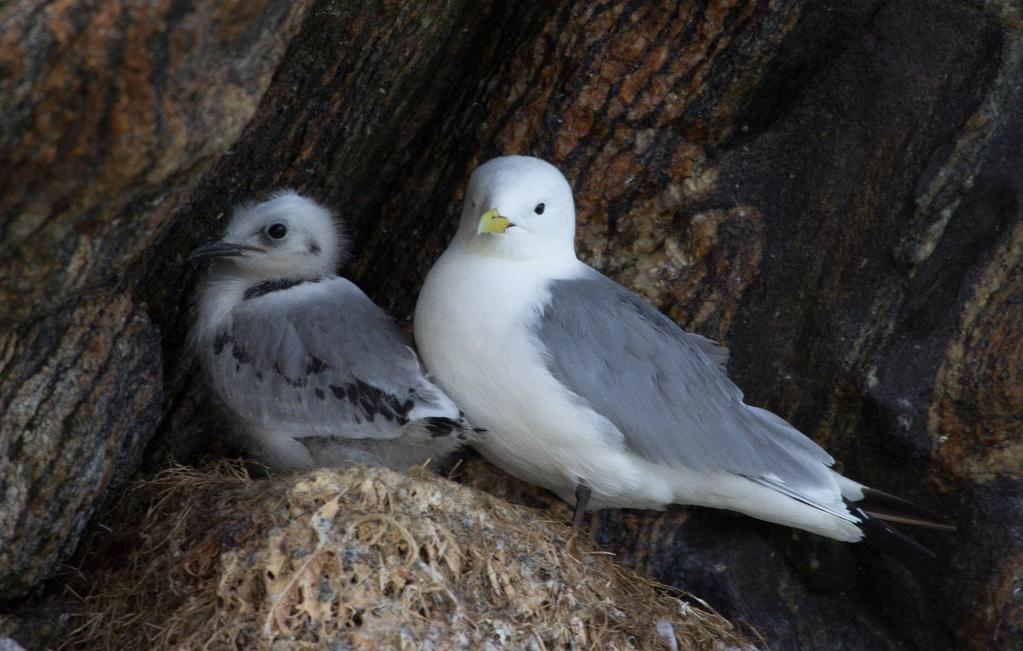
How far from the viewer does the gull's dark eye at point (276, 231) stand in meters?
3.91

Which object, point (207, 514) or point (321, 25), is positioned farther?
point (321, 25)

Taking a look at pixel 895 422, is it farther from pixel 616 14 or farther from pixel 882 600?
pixel 616 14

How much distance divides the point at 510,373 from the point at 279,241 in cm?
91

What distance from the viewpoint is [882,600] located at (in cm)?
423

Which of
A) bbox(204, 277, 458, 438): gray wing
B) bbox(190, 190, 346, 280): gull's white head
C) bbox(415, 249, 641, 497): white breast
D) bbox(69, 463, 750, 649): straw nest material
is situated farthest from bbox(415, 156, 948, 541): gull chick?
bbox(190, 190, 346, 280): gull's white head

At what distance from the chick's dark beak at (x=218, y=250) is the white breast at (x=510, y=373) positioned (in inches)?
24.0

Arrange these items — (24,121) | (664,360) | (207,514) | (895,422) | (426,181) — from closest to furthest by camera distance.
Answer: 1. (24,121)
2. (207,514)
3. (664,360)
4. (895,422)
5. (426,181)

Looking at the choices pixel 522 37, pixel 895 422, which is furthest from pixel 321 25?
pixel 895 422

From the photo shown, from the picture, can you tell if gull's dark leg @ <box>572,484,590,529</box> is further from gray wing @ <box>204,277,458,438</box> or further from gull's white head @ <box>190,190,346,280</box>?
gull's white head @ <box>190,190,346,280</box>

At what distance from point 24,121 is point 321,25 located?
151cm

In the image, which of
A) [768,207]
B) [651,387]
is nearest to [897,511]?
[651,387]

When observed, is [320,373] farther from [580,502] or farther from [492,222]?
[580,502]

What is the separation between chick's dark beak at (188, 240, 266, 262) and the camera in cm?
383

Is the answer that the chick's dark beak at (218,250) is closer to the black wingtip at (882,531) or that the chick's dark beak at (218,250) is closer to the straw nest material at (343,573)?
the straw nest material at (343,573)
